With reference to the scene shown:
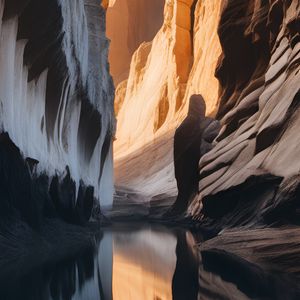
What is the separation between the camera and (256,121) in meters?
15.1

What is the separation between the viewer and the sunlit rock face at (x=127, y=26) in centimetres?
5312

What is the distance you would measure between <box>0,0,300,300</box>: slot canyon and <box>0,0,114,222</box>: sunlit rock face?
0.13 feet

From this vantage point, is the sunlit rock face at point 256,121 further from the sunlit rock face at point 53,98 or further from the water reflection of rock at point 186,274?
the sunlit rock face at point 53,98

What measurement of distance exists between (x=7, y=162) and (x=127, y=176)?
24.6m

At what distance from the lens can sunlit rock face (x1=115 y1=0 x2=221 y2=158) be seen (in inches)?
1272

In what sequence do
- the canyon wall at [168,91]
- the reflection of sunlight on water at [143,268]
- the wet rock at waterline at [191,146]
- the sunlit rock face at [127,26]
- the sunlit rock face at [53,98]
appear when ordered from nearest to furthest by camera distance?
the reflection of sunlight on water at [143,268] → the sunlit rock face at [53,98] → the wet rock at waterline at [191,146] → the canyon wall at [168,91] → the sunlit rock face at [127,26]

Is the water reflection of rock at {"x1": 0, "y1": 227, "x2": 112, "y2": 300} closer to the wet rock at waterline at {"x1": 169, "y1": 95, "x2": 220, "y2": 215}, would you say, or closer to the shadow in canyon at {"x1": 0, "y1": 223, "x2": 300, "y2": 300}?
the shadow in canyon at {"x1": 0, "y1": 223, "x2": 300, "y2": 300}

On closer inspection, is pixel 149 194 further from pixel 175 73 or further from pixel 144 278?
pixel 144 278

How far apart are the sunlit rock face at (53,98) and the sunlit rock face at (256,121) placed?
13.8ft

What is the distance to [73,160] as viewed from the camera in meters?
17.4

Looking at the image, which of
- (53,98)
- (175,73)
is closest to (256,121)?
(53,98)

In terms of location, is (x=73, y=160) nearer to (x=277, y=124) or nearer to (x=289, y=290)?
(x=277, y=124)

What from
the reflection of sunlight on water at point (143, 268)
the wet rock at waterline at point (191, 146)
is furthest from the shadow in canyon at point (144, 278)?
the wet rock at waterline at point (191, 146)

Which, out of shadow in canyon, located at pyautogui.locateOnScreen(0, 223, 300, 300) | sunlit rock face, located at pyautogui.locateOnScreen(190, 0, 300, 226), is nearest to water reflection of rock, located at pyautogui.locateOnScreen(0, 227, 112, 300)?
shadow in canyon, located at pyautogui.locateOnScreen(0, 223, 300, 300)
